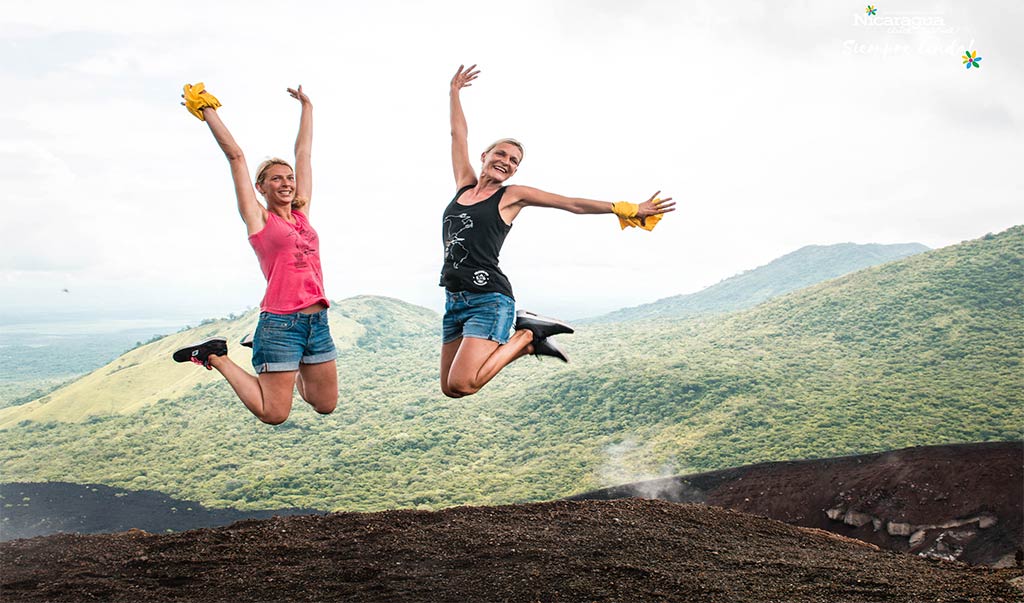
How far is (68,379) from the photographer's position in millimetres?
29453

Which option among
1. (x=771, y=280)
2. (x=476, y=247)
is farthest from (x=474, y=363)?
(x=771, y=280)

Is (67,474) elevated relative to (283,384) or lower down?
lower down

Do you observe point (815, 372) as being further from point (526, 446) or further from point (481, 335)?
point (481, 335)

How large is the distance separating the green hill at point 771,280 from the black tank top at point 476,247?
1266 inches

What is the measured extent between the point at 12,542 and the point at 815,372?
20.0 metres

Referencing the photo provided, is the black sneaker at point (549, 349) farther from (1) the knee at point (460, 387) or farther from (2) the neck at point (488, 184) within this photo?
(2) the neck at point (488, 184)

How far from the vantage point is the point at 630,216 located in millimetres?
5715

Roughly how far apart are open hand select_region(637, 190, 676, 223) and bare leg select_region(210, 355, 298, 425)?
2868 millimetres

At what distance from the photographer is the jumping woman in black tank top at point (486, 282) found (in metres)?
6.02

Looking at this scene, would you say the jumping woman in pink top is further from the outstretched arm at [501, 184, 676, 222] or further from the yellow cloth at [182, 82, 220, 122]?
the outstretched arm at [501, 184, 676, 222]

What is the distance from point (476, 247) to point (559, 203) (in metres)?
0.72

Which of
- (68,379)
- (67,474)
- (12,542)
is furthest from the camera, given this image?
(68,379)

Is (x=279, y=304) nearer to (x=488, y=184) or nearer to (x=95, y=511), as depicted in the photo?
(x=488, y=184)

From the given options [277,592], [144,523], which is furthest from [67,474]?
[277,592]
